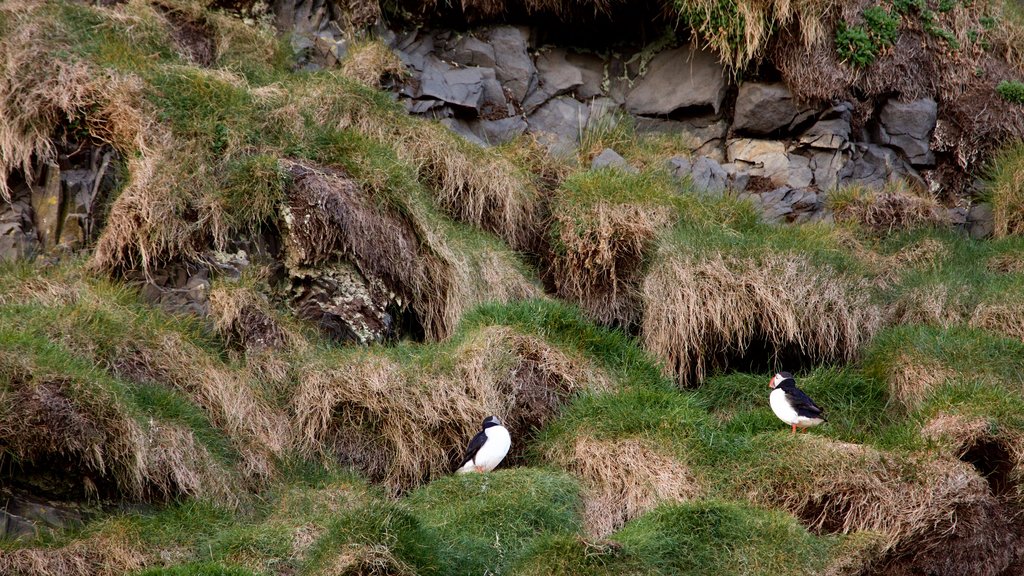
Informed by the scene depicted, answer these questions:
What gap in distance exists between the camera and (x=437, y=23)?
36.5 ft

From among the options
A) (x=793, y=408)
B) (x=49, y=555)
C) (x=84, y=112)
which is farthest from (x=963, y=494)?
(x=84, y=112)

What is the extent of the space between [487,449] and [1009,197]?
5884 mm

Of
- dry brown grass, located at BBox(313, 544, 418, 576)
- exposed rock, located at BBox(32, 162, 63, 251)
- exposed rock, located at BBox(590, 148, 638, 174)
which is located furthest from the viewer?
exposed rock, located at BBox(590, 148, 638, 174)

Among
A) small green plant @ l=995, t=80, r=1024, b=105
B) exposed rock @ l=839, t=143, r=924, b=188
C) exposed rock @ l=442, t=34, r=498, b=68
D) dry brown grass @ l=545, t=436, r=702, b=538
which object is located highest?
exposed rock @ l=442, t=34, r=498, b=68

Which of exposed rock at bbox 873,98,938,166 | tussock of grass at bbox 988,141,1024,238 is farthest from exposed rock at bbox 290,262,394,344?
tussock of grass at bbox 988,141,1024,238

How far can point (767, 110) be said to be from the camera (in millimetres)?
10719

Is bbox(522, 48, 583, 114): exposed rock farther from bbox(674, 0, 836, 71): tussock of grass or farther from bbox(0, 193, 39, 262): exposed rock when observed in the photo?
bbox(0, 193, 39, 262): exposed rock

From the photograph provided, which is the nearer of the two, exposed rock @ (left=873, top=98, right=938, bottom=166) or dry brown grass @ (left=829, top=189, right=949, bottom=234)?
dry brown grass @ (left=829, top=189, right=949, bottom=234)

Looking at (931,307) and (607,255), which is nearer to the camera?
(931,307)

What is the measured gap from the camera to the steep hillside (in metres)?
6.50

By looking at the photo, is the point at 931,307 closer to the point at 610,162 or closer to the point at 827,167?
the point at 827,167

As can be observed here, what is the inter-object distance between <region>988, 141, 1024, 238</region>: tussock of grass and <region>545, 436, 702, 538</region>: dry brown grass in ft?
15.7

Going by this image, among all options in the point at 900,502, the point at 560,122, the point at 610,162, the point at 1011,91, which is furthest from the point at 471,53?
the point at 900,502

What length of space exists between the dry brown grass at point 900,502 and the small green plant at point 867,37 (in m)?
4.94
